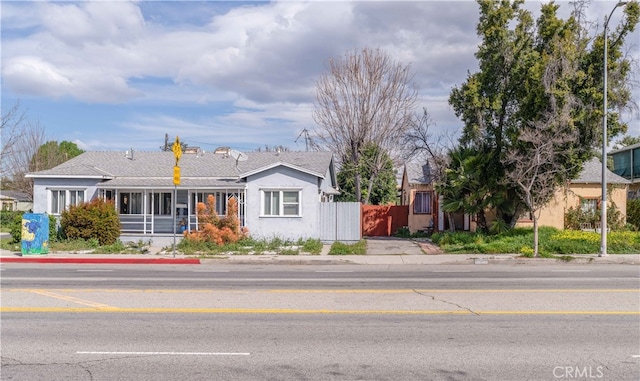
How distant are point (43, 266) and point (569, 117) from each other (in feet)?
68.6

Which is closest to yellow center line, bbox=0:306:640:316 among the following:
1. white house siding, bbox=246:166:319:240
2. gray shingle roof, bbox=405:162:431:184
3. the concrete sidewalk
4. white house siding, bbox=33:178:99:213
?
the concrete sidewalk

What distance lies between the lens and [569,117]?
24.2 meters

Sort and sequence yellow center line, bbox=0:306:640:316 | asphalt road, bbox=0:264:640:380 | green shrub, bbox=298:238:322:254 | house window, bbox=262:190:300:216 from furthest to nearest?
1. house window, bbox=262:190:300:216
2. green shrub, bbox=298:238:322:254
3. yellow center line, bbox=0:306:640:316
4. asphalt road, bbox=0:264:640:380

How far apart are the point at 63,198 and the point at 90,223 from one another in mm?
3632

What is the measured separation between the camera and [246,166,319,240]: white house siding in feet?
90.7

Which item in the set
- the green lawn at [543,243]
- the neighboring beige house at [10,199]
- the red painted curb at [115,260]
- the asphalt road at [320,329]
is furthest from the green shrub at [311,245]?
the neighboring beige house at [10,199]

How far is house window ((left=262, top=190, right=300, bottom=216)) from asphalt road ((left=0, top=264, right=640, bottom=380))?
12016 millimetres

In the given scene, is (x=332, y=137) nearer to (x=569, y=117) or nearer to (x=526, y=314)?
(x=569, y=117)

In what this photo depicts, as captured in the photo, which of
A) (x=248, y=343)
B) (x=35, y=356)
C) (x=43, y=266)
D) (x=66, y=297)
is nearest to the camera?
(x=35, y=356)

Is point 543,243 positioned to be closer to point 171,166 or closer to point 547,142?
point 547,142

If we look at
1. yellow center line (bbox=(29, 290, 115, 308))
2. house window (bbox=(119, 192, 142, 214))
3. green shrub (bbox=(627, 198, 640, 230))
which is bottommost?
yellow center line (bbox=(29, 290, 115, 308))

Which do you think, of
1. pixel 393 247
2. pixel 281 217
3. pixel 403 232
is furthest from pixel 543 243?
pixel 281 217

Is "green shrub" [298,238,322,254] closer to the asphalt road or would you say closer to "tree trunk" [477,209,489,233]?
"tree trunk" [477,209,489,233]

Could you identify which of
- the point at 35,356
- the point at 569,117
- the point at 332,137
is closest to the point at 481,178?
the point at 569,117
